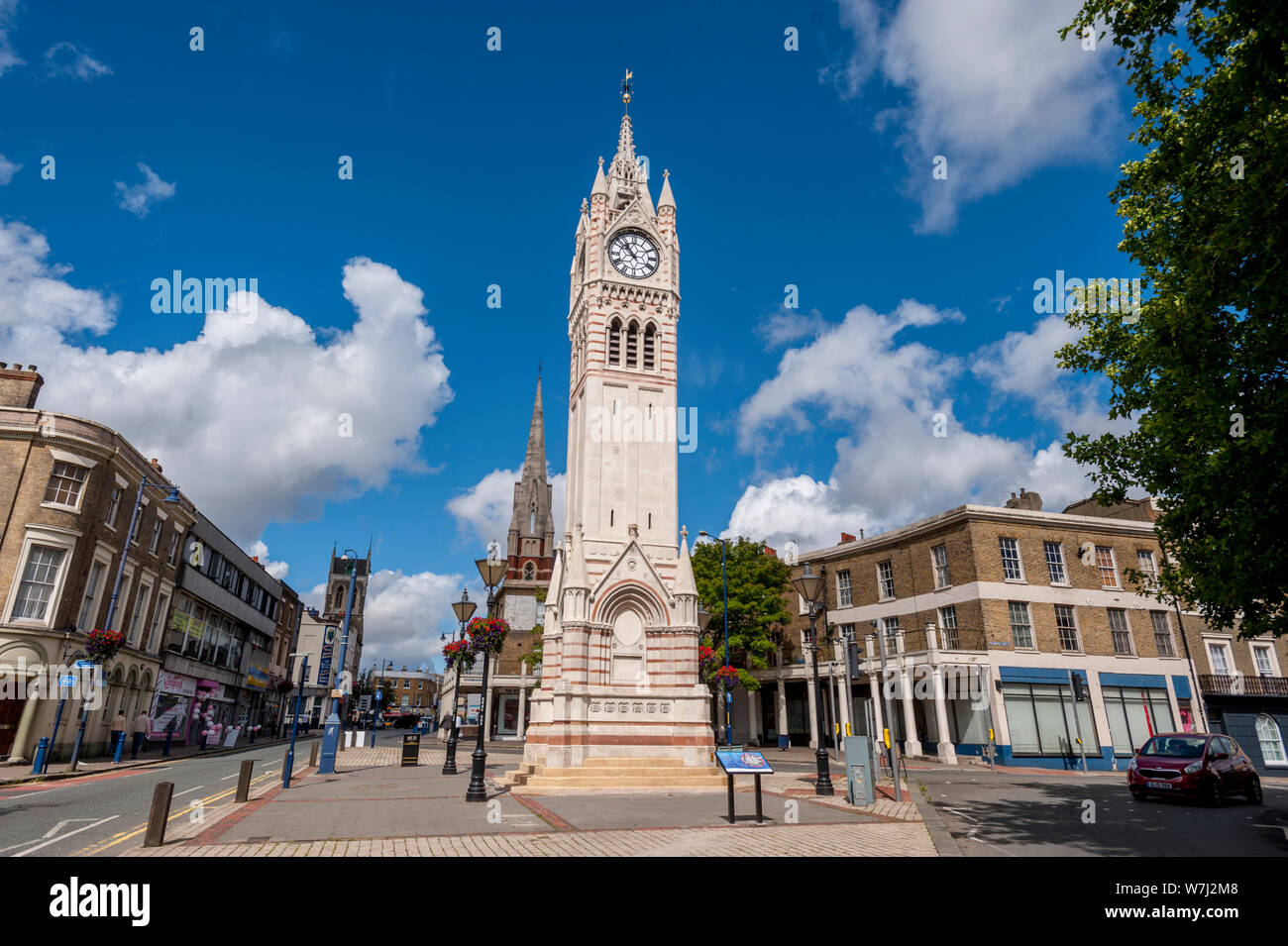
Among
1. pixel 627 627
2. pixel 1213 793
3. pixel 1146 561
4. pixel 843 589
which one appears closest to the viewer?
pixel 1213 793

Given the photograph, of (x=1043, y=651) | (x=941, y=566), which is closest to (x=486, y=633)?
(x=941, y=566)

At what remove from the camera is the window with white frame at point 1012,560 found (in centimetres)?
3334

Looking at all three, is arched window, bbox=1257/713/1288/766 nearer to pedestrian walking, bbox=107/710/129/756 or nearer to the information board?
the information board

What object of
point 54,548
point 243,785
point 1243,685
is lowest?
point 243,785

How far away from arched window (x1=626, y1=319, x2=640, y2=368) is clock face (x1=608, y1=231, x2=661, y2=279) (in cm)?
211

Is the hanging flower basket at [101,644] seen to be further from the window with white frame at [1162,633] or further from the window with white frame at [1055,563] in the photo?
the window with white frame at [1162,633]

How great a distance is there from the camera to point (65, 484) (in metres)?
27.5

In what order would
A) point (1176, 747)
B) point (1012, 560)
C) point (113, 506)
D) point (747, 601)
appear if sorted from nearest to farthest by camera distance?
point (1176, 747) → point (113, 506) → point (1012, 560) → point (747, 601)

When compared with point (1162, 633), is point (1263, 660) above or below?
below

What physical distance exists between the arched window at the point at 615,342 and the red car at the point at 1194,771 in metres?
20.2

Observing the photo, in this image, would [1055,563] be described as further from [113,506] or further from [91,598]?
[91,598]

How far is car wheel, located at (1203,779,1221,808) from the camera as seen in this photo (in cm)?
1673

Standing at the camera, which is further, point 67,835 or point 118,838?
point 67,835

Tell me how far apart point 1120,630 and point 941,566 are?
Result: 9041 mm
